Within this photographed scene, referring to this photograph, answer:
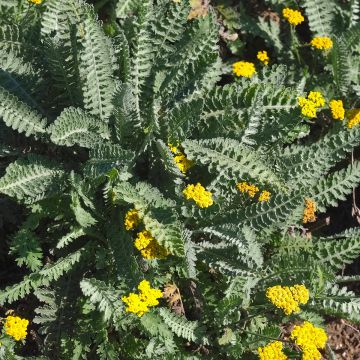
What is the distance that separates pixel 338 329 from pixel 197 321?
1.12 meters

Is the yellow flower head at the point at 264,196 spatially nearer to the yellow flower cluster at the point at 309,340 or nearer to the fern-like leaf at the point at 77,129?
the yellow flower cluster at the point at 309,340

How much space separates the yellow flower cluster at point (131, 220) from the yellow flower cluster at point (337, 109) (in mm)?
1569

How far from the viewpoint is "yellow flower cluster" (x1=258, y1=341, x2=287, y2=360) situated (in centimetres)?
308

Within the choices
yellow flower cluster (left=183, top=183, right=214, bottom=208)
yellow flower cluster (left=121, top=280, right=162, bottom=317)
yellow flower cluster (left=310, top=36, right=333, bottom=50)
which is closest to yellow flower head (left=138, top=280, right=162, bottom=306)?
yellow flower cluster (left=121, top=280, right=162, bottom=317)

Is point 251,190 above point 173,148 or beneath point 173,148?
beneath

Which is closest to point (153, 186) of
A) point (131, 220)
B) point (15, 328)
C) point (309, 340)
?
point (131, 220)

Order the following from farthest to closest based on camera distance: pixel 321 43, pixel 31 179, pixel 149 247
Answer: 1. pixel 321 43
2. pixel 31 179
3. pixel 149 247

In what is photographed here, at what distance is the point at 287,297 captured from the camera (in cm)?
309

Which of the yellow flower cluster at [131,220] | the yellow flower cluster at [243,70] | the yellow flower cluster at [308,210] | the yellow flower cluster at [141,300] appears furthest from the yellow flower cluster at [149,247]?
the yellow flower cluster at [243,70]

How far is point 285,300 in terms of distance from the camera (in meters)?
3.08

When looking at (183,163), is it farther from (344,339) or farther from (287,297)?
(344,339)

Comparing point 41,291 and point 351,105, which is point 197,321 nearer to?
point 41,291

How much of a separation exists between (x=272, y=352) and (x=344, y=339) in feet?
3.72

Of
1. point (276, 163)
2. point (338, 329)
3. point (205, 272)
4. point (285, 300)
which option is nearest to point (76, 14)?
point (276, 163)
